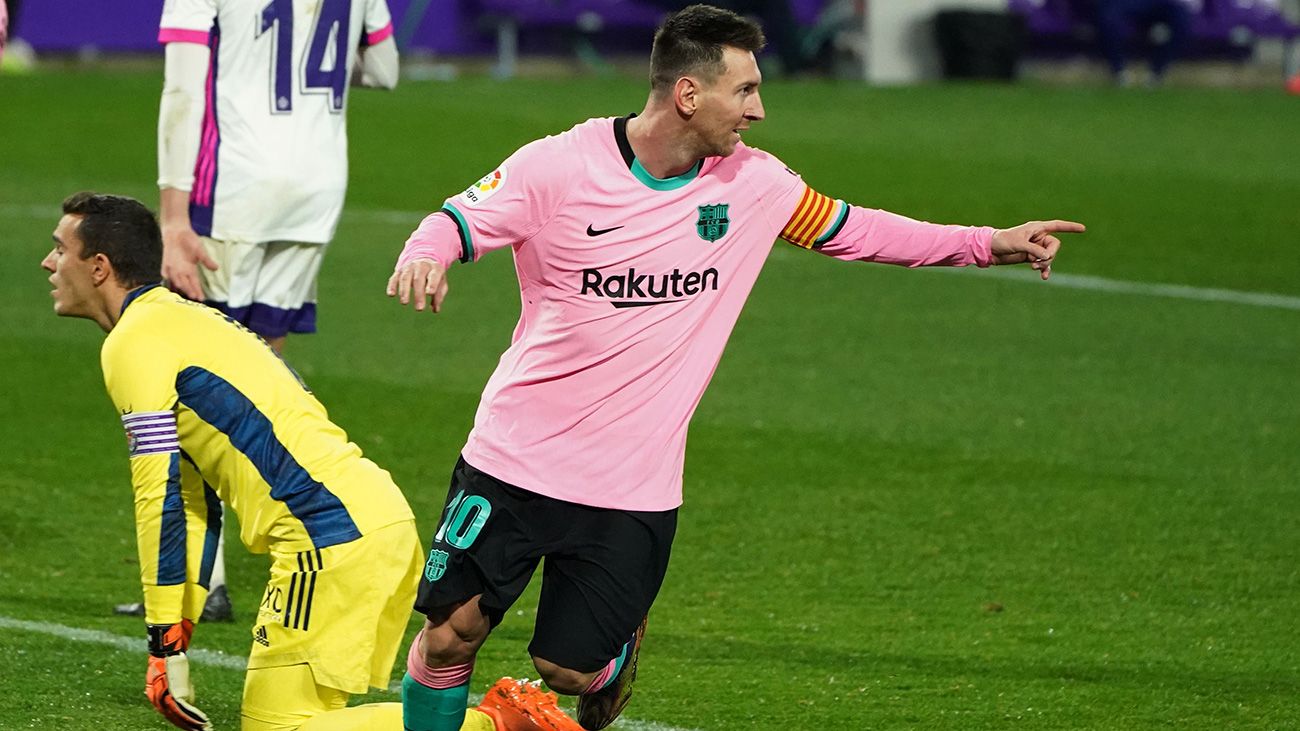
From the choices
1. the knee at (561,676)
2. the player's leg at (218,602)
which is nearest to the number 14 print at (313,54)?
the player's leg at (218,602)

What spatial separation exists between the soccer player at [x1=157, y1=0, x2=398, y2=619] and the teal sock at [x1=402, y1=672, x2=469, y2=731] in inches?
63.2

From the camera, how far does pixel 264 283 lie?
21.5ft

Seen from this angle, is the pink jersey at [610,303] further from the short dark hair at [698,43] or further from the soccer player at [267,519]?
→ the soccer player at [267,519]

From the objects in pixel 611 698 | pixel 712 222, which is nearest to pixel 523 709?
pixel 611 698

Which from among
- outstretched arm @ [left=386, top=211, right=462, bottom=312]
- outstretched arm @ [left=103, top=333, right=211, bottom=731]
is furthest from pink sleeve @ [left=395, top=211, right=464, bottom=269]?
outstretched arm @ [left=103, top=333, right=211, bottom=731]

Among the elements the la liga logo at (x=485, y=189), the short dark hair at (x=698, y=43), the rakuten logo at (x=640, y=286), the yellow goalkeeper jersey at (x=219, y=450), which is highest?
the short dark hair at (x=698, y=43)

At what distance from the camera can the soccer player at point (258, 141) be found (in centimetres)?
623

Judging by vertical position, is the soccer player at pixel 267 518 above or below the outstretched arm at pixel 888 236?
below

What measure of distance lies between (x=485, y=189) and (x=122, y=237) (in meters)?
0.86

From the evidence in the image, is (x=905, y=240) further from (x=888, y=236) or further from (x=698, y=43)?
(x=698, y=43)

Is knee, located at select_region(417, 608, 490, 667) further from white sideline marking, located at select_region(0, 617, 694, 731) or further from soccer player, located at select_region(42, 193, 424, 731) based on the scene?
white sideline marking, located at select_region(0, 617, 694, 731)

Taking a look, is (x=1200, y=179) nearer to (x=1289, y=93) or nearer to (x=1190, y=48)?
(x=1289, y=93)

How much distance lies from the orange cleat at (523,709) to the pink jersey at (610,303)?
628mm

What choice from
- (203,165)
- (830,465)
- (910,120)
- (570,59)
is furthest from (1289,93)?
(203,165)
